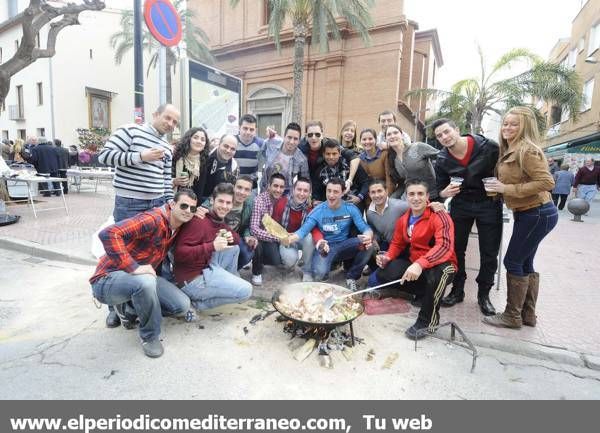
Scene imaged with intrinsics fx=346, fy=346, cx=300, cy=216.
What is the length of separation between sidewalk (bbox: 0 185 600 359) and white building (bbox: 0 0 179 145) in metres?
19.2

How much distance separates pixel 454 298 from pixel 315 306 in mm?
1815

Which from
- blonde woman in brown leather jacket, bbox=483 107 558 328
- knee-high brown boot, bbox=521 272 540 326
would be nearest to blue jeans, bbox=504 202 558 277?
blonde woman in brown leather jacket, bbox=483 107 558 328

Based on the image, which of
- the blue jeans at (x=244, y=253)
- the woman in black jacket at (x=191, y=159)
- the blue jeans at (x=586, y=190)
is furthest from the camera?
the blue jeans at (x=586, y=190)

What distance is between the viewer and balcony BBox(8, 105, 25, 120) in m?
29.1

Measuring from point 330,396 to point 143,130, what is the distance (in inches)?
128

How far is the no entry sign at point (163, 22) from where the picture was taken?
430 centimetres

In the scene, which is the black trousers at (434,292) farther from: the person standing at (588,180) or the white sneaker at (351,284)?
the person standing at (588,180)

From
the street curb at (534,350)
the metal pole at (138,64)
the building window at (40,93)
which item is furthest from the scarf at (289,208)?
the building window at (40,93)

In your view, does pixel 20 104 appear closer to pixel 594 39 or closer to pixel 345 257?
pixel 345 257

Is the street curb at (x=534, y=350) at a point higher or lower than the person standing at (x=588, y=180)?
lower

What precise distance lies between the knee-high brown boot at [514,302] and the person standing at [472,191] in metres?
0.29

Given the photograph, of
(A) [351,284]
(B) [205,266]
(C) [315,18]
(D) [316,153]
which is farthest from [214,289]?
(C) [315,18]

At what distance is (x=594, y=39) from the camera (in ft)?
67.2
